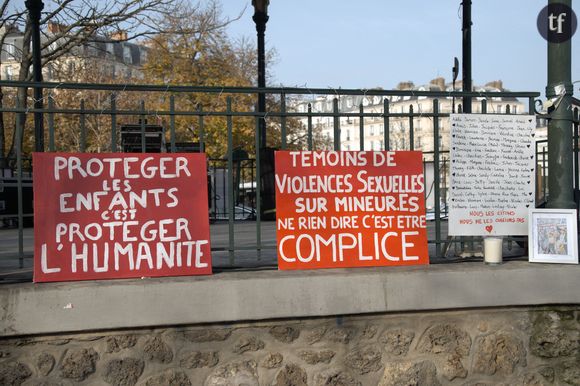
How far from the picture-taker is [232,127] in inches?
270

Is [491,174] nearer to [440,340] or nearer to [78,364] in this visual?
[440,340]

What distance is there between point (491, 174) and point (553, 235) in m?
0.61

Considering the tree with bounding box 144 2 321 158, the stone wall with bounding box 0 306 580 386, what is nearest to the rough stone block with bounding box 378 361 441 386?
the stone wall with bounding box 0 306 580 386

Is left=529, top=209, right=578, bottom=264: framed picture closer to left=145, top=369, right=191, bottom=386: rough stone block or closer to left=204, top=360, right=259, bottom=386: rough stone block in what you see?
left=204, top=360, right=259, bottom=386: rough stone block

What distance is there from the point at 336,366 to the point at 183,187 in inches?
59.8

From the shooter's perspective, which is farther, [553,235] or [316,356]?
[553,235]

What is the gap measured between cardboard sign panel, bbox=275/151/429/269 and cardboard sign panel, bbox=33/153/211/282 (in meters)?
0.58

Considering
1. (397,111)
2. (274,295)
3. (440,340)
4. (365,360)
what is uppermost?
(397,111)

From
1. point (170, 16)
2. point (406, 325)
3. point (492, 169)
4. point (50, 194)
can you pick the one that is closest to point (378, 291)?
point (406, 325)

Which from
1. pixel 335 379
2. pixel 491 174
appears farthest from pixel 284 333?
pixel 491 174

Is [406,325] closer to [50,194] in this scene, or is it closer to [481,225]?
[481,225]

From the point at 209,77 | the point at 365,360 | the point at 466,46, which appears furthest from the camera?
the point at 209,77

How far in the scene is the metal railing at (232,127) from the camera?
414cm

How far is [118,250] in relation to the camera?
13.2 ft
